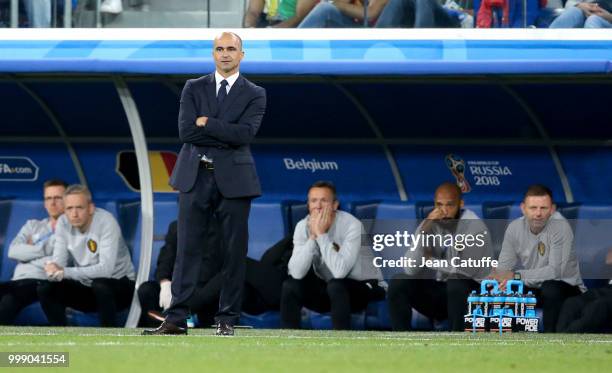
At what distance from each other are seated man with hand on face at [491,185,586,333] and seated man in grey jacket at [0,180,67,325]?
3498 millimetres

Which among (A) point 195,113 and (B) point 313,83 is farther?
(B) point 313,83

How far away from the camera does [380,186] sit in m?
12.2

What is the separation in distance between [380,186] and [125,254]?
211 centimetres

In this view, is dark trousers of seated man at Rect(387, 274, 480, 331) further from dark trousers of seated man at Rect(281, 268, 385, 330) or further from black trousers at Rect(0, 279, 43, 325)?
black trousers at Rect(0, 279, 43, 325)

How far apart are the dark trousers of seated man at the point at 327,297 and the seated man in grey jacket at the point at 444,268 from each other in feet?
1.16

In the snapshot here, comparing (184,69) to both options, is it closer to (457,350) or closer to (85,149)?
(85,149)

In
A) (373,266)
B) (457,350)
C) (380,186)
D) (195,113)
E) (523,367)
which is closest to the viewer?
(523,367)

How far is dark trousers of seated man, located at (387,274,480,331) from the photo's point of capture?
10500mm

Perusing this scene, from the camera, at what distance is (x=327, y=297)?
11.1 m

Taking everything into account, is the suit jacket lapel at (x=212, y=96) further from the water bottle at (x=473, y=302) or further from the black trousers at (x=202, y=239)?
the water bottle at (x=473, y=302)

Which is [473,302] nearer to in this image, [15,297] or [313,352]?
[313,352]

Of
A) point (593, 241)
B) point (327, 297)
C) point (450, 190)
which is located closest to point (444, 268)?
point (450, 190)

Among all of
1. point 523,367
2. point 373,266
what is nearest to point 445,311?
point 373,266

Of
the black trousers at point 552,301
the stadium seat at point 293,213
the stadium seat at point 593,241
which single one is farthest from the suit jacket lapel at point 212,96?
the stadium seat at point 593,241
